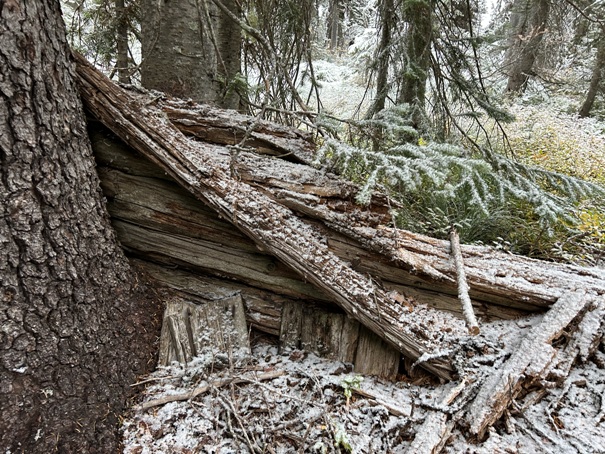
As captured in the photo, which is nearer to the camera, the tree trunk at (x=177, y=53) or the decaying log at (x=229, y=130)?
the decaying log at (x=229, y=130)

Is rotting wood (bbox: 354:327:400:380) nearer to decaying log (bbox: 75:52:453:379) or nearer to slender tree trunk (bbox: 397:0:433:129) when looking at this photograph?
decaying log (bbox: 75:52:453:379)

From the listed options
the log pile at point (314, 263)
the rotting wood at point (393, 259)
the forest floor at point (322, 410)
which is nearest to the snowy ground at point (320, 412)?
the forest floor at point (322, 410)

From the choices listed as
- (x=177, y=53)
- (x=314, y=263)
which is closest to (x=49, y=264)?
(x=314, y=263)

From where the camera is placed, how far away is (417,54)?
4.13 meters

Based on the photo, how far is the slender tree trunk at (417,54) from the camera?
3.59 m

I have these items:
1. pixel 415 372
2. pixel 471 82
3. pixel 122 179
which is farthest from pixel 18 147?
pixel 471 82

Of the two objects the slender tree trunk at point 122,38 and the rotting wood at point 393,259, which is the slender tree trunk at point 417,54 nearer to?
the rotting wood at point 393,259

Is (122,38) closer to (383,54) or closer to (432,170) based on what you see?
(383,54)

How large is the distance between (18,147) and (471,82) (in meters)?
4.20

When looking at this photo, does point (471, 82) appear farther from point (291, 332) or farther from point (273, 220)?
point (291, 332)

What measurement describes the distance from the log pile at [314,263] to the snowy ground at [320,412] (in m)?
0.11

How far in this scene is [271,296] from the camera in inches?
89.5

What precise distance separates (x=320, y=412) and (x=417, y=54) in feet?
13.2

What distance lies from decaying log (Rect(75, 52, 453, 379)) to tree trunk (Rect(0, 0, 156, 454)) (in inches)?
9.3
